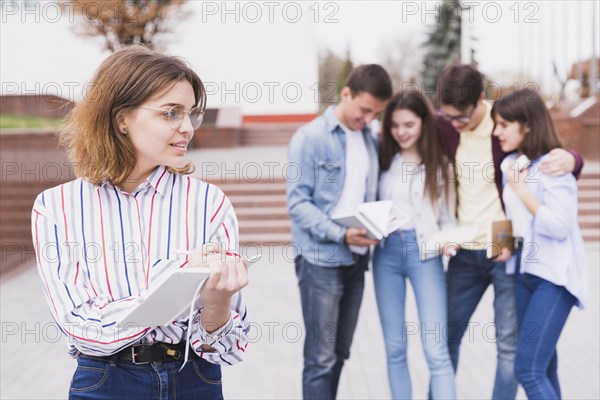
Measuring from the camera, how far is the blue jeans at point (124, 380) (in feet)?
5.69

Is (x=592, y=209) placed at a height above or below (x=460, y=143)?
below

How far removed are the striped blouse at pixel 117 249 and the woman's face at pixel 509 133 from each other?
74.8 inches

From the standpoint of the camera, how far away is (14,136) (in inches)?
335

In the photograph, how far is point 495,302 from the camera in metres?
3.67

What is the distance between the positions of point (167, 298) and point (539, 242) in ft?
7.03

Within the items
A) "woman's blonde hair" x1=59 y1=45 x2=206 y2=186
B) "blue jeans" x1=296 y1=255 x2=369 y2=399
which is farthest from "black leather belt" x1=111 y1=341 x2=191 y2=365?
"blue jeans" x1=296 y1=255 x2=369 y2=399

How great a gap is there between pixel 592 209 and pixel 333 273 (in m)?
7.89

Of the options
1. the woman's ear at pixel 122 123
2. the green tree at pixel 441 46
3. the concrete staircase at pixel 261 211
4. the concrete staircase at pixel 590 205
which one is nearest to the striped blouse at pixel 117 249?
the woman's ear at pixel 122 123

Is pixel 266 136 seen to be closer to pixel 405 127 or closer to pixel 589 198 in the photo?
pixel 589 198

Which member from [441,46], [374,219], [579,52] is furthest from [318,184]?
[441,46]

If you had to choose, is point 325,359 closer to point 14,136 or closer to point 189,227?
point 189,227

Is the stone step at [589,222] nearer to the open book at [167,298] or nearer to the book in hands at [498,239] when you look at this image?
the book in hands at [498,239]

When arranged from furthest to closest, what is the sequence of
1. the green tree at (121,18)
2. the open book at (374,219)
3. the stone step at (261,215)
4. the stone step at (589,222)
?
1. the green tree at (121,18)
2. the stone step at (261,215)
3. the stone step at (589,222)
4. the open book at (374,219)

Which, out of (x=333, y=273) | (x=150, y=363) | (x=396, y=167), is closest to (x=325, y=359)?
(x=333, y=273)
